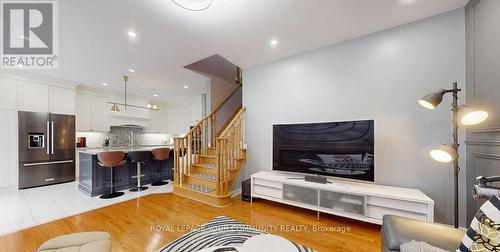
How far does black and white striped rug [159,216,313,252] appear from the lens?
5.81ft

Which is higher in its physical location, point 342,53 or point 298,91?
point 342,53

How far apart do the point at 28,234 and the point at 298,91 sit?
13.8ft

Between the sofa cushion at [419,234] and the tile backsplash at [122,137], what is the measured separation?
7.17m

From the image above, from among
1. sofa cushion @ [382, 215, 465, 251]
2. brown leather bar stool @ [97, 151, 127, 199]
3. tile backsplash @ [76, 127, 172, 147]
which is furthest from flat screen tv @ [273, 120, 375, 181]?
tile backsplash @ [76, 127, 172, 147]

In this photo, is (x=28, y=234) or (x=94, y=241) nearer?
(x=94, y=241)

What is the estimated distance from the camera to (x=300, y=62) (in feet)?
10.8

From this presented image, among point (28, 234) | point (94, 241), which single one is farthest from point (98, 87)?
point (94, 241)

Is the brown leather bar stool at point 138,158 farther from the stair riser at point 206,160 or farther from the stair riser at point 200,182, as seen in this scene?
the stair riser at point 206,160

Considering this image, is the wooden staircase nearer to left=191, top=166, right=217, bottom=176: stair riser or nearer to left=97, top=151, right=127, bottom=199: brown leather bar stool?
left=191, top=166, right=217, bottom=176: stair riser

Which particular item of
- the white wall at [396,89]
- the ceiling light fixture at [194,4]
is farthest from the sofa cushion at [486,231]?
the ceiling light fixture at [194,4]

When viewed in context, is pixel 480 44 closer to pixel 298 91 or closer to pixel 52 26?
pixel 298 91

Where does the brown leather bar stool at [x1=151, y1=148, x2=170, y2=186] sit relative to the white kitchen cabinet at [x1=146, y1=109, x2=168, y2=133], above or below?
below

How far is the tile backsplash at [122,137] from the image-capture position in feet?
18.3

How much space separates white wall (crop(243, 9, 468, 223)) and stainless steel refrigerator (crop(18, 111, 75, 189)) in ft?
17.8
